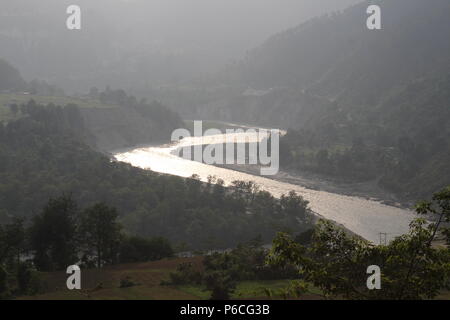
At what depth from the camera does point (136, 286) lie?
28.7m

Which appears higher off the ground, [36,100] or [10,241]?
[36,100]

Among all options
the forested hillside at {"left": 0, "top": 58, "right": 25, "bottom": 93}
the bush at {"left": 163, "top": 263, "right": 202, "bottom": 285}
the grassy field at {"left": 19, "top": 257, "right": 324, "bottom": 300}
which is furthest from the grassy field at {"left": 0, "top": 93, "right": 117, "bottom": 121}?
the bush at {"left": 163, "top": 263, "right": 202, "bottom": 285}

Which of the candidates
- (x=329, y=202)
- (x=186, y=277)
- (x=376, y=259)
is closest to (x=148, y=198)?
(x=329, y=202)

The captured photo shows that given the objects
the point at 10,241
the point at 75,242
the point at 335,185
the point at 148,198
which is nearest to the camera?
the point at 10,241

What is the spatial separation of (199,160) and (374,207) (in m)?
37.6

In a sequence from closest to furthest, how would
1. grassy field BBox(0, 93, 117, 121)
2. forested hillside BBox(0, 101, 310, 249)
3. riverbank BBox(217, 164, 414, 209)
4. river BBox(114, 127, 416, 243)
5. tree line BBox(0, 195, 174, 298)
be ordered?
tree line BBox(0, 195, 174, 298) < forested hillside BBox(0, 101, 310, 249) < river BBox(114, 127, 416, 243) < riverbank BBox(217, 164, 414, 209) < grassy field BBox(0, 93, 117, 121)

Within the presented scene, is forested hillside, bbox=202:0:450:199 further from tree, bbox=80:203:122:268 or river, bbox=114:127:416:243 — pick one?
tree, bbox=80:203:122:268

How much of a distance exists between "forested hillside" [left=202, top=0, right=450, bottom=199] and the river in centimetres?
1029

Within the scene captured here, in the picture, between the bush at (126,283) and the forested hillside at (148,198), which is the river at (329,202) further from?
the bush at (126,283)

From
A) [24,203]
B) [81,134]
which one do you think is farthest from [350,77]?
[24,203]

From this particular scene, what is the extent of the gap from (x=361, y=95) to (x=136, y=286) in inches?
4567

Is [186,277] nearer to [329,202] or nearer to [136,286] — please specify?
[136,286]

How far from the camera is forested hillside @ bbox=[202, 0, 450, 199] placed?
84688mm

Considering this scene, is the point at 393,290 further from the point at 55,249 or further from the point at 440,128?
the point at 440,128
